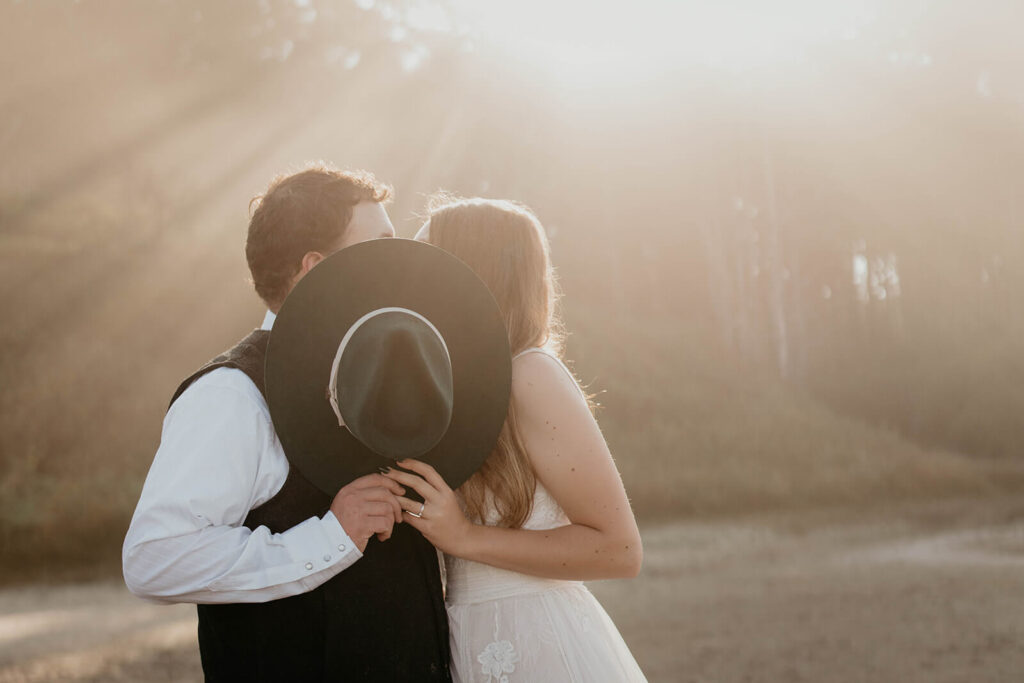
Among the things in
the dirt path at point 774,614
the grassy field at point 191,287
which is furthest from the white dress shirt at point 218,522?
the grassy field at point 191,287

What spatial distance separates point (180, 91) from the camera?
59.9ft

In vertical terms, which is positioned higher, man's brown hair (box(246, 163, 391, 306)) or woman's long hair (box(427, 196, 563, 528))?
man's brown hair (box(246, 163, 391, 306))

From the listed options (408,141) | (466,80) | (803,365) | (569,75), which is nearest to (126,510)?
(408,141)

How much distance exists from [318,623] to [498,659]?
50 cm

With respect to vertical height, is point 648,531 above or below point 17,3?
below

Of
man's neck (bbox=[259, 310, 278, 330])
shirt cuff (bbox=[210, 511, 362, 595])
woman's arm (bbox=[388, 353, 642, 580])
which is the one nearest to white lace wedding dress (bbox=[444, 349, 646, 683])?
woman's arm (bbox=[388, 353, 642, 580])

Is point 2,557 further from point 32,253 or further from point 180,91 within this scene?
point 180,91

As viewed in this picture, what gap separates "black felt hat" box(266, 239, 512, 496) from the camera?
7.05ft

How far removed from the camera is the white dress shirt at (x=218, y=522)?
7.00 ft

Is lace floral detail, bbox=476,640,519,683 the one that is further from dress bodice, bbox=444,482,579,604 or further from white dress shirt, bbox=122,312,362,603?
white dress shirt, bbox=122,312,362,603

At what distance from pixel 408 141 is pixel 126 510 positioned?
1062 centimetres

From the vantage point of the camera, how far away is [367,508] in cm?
226

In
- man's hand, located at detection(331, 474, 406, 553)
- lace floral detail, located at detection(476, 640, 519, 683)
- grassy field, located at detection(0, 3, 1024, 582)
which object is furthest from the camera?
grassy field, located at detection(0, 3, 1024, 582)

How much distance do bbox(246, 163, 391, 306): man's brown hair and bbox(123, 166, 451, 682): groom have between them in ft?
0.65
